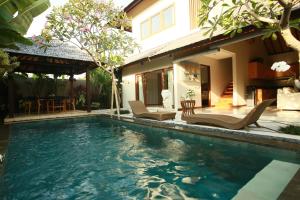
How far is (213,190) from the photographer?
3.37 metres

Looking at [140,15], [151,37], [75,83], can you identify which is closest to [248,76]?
[151,37]

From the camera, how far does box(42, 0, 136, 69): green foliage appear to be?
10648 millimetres

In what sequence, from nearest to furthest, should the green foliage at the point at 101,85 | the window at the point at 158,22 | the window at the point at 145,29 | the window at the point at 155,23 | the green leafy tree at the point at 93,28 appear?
the green leafy tree at the point at 93,28 < the window at the point at 158,22 < the window at the point at 155,23 < the window at the point at 145,29 < the green foliage at the point at 101,85

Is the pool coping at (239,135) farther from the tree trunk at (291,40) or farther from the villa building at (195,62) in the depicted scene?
the villa building at (195,62)

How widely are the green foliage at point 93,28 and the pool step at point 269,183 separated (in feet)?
31.3

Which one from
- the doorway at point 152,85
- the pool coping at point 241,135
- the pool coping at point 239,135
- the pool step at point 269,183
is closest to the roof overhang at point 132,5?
the doorway at point 152,85

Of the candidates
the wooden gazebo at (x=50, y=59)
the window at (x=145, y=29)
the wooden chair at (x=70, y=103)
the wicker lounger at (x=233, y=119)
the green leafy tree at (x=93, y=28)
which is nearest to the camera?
the wicker lounger at (x=233, y=119)

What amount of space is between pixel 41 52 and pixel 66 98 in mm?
4366

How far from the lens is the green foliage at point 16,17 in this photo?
313 cm

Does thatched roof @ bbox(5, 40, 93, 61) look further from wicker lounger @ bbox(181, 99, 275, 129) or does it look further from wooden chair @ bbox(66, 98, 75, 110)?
wicker lounger @ bbox(181, 99, 275, 129)

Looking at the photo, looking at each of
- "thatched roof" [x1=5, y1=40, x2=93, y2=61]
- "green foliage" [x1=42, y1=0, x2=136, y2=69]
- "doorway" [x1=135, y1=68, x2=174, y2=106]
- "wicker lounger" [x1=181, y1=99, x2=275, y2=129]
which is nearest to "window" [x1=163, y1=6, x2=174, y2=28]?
"doorway" [x1=135, y1=68, x2=174, y2=106]

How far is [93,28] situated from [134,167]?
29.2ft

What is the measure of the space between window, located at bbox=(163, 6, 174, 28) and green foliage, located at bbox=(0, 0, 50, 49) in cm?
1246

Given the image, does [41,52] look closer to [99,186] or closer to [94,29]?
[94,29]
